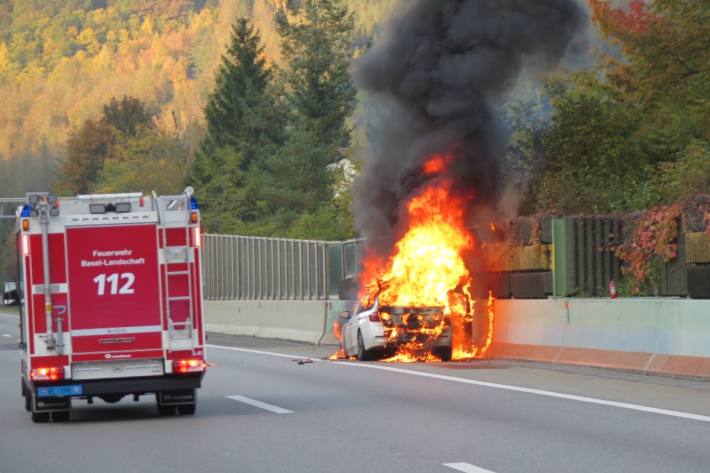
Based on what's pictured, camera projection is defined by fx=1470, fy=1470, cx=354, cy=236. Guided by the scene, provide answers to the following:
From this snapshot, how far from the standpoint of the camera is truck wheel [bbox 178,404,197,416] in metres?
16.2

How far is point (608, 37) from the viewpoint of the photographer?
4116 cm

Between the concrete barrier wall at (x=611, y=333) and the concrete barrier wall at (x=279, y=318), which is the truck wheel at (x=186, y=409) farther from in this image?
the concrete barrier wall at (x=279, y=318)

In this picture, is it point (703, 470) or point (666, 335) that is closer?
point (703, 470)

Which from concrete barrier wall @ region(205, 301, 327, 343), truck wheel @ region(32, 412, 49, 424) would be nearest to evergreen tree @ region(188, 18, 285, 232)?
concrete barrier wall @ region(205, 301, 327, 343)

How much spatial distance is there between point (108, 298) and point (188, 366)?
1.13m

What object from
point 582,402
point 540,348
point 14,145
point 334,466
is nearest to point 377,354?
point 540,348

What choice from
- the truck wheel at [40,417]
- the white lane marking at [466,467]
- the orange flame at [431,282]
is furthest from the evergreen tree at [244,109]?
the white lane marking at [466,467]

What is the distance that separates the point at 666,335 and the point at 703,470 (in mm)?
8981

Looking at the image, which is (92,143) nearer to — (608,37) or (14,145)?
(14,145)

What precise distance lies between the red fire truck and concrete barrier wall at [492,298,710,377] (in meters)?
6.62

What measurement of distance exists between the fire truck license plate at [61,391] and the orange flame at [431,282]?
9112mm

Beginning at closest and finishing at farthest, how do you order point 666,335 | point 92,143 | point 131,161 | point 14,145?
point 666,335, point 131,161, point 92,143, point 14,145

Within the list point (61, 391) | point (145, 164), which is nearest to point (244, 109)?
point (145, 164)

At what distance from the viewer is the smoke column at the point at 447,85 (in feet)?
96.3
